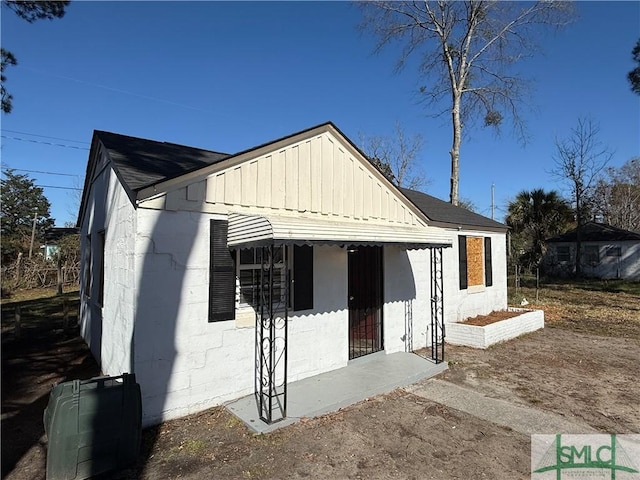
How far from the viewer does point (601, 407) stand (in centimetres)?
548

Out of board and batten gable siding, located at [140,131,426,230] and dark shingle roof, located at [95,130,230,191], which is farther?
board and batten gable siding, located at [140,131,426,230]

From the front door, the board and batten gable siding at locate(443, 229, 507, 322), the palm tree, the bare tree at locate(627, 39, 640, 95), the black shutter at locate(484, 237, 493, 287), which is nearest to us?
the front door

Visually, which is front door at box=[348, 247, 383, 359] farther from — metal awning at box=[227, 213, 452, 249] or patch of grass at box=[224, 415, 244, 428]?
patch of grass at box=[224, 415, 244, 428]

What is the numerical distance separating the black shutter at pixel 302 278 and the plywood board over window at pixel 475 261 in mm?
6512

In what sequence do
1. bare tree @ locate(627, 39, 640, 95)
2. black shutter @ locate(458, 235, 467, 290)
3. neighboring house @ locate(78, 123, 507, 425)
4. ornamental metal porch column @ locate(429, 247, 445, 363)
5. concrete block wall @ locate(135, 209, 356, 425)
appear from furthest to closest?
1. bare tree @ locate(627, 39, 640, 95)
2. black shutter @ locate(458, 235, 467, 290)
3. ornamental metal porch column @ locate(429, 247, 445, 363)
4. neighboring house @ locate(78, 123, 507, 425)
5. concrete block wall @ locate(135, 209, 356, 425)

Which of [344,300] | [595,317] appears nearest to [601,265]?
[595,317]

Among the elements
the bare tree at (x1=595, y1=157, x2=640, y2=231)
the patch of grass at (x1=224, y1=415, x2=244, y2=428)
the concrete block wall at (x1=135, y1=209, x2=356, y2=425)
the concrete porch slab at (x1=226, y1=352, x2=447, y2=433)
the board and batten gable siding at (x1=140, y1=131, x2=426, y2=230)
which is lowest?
the patch of grass at (x1=224, y1=415, x2=244, y2=428)

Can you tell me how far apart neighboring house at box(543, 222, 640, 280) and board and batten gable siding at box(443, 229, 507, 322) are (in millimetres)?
19037

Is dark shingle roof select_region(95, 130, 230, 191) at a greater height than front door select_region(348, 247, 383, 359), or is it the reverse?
dark shingle roof select_region(95, 130, 230, 191)

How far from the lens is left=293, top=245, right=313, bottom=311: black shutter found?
6.24m

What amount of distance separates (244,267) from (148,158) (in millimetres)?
2686

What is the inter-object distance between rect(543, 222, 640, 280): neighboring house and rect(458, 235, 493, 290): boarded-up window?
65.7 feet

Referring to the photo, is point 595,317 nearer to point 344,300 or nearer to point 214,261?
point 344,300

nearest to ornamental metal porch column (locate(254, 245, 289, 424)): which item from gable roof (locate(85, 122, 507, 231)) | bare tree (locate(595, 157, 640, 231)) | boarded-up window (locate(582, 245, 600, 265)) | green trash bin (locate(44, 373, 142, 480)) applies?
green trash bin (locate(44, 373, 142, 480))
